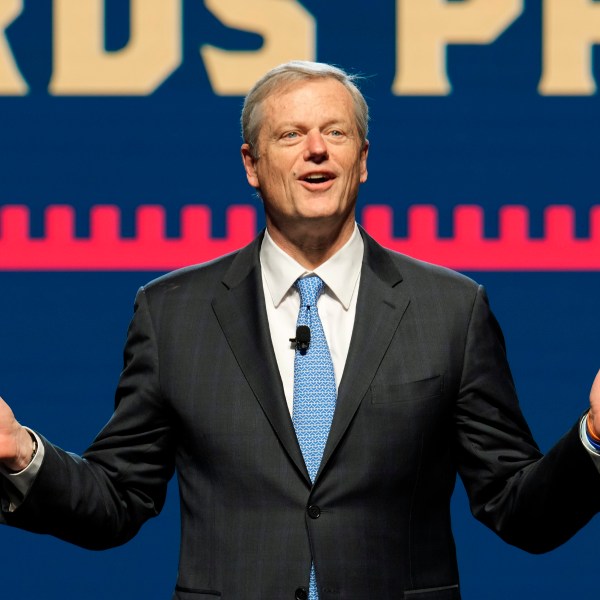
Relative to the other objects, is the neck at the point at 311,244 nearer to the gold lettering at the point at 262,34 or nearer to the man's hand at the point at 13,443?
the man's hand at the point at 13,443

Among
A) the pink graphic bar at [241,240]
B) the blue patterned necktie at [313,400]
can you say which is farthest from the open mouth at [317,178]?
the pink graphic bar at [241,240]

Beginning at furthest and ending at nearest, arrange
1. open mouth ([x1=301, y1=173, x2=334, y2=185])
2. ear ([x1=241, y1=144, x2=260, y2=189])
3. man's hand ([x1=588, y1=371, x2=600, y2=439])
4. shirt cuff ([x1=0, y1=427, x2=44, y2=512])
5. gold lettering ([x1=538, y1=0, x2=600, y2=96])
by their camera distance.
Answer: gold lettering ([x1=538, y1=0, x2=600, y2=96])
ear ([x1=241, y1=144, x2=260, y2=189])
open mouth ([x1=301, y1=173, x2=334, y2=185])
shirt cuff ([x1=0, y1=427, x2=44, y2=512])
man's hand ([x1=588, y1=371, x2=600, y2=439])

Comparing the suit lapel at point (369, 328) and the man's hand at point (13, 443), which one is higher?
the suit lapel at point (369, 328)

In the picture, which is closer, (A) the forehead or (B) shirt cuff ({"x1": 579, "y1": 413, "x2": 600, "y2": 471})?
(B) shirt cuff ({"x1": 579, "y1": 413, "x2": 600, "y2": 471})

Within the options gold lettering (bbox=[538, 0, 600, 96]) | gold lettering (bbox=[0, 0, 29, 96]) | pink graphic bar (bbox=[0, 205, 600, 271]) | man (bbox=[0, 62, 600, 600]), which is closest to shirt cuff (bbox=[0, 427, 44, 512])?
man (bbox=[0, 62, 600, 600])

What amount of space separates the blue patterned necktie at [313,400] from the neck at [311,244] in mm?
132

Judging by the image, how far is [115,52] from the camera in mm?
3506

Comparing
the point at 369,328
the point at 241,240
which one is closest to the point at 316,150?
the point at 369,328

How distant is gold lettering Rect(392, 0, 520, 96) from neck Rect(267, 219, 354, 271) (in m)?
1.31

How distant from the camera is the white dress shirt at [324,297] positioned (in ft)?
7.00

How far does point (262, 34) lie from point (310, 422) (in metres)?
1.66

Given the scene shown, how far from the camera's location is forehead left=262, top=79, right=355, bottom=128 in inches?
84.0

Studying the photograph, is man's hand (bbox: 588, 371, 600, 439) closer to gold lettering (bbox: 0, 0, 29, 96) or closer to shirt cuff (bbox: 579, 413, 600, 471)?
shirt cuff (bbox: 579, 413, 600, 471)

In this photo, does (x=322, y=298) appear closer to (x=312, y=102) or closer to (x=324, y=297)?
(x=324, y=297)
